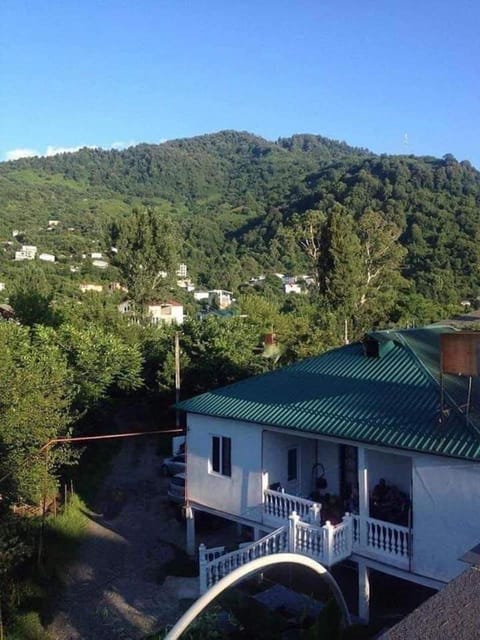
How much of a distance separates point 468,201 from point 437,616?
76.8m

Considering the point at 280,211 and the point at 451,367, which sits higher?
the point at 280,211

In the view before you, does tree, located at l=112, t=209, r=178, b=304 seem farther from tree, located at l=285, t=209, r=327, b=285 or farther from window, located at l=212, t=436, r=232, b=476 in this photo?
window, located at l=212, t=436, r=232, b=476

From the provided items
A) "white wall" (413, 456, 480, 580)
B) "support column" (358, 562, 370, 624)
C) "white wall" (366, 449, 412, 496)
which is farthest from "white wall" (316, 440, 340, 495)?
"white wall" (413, 456, 480, 580)

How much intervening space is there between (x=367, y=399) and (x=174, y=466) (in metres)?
9.56

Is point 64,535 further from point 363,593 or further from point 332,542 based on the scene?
point 363,593

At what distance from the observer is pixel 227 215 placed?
12756cm

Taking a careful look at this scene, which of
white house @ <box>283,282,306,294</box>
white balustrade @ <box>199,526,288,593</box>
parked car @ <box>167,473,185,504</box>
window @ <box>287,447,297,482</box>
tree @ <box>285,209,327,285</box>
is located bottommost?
parked car @ <box>167,473,185,504</box>

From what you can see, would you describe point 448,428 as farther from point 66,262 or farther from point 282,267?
point 66,262

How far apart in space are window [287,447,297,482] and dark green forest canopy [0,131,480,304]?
1400 inches

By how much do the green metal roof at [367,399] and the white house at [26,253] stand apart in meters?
81.6

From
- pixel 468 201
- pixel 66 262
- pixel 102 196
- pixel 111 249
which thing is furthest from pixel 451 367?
pixel 102 196

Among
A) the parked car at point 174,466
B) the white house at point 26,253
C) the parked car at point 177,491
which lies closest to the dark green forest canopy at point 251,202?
the white house at point 26,253

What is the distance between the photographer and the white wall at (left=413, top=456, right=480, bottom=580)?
9812 mm

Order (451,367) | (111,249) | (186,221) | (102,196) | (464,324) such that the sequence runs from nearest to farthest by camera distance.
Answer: (451,367) < (464,324) < (111,249) < (186,221) < (102,196)
